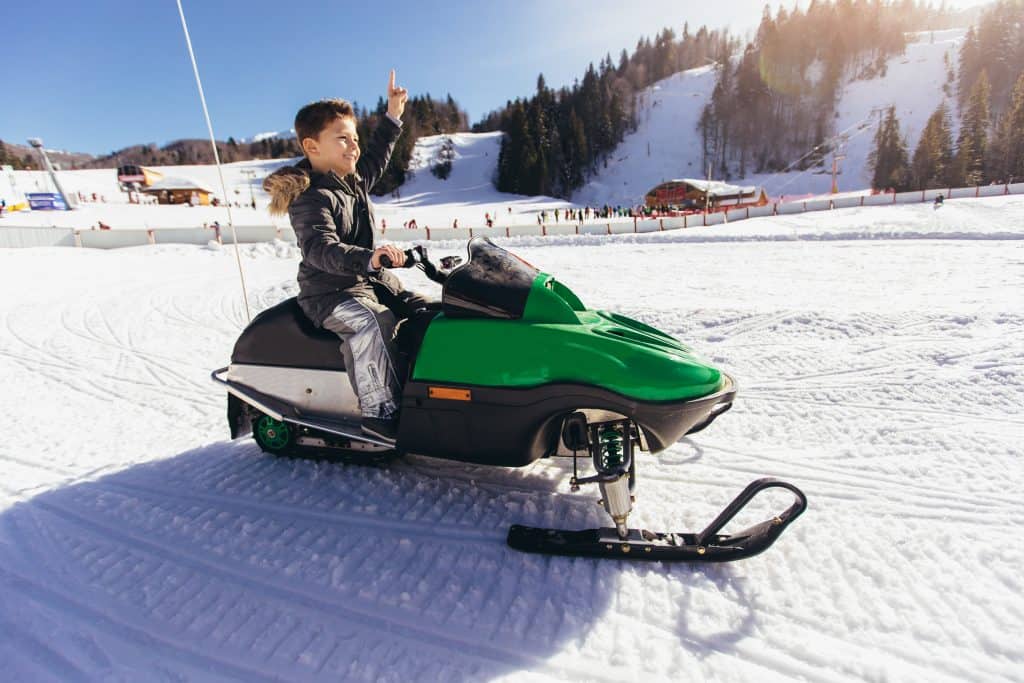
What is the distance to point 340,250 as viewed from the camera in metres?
2.41

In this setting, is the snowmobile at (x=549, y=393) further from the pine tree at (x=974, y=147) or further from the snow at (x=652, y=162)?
the pine tree at (x=974, y=147)

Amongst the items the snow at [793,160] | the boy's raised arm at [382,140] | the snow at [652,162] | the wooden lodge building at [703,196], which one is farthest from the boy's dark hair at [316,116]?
the snow at [793,160]

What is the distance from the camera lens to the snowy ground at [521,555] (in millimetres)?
1719

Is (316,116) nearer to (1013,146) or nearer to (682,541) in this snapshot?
(682,541)

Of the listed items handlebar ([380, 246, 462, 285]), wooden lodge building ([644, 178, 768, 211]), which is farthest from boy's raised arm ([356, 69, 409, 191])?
wooden lodge building ([644, 178, 768, 211])

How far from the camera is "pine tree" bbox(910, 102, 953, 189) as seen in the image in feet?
146

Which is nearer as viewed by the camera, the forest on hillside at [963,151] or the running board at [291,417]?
the running board at [291,417]

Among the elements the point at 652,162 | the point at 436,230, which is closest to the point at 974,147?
the point at 652,162

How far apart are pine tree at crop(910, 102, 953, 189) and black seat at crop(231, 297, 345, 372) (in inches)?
2304

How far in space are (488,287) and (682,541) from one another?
1.44m

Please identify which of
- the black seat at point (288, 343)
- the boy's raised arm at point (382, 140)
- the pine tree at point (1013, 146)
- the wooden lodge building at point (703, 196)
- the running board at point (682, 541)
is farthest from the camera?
the pine tree at point (1013, 146)

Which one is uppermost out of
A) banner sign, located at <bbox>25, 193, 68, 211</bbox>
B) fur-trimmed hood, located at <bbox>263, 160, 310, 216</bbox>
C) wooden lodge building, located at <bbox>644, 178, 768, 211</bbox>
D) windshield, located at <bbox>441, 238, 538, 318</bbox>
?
banner sign, located at <bbox>25, 193, 68, 211</bbox>

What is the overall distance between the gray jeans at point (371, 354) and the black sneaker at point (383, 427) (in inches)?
1.1

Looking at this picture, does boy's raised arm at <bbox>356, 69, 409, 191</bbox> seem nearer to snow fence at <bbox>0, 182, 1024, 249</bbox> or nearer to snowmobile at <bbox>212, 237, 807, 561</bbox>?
snowmobile at <bbox>212, 237, 807, 561</bbox>
